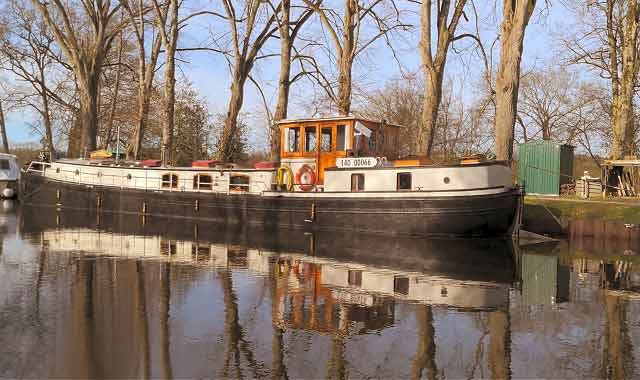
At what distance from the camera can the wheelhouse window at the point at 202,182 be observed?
70.2 ft

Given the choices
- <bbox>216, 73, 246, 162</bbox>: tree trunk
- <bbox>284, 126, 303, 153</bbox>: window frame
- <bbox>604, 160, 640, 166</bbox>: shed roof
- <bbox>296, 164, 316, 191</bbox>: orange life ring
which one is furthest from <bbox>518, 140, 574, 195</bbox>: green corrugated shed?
<bbox>216, 73, 246, 162</bbox>: tree trunk

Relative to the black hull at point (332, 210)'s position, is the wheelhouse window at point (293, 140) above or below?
above

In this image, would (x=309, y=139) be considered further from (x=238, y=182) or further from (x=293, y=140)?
(x=238, y=182)

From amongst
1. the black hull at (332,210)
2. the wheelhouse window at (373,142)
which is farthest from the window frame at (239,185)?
the wheelhouse window at (373,142)

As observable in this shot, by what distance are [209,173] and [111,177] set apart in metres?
5.07

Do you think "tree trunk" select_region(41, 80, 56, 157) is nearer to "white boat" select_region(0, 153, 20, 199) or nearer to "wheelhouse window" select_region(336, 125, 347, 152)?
"white boat" select_region(0, 153, 20, 199)

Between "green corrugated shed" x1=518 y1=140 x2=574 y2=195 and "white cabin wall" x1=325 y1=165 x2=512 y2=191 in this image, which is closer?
"white cabin wall" x1=325 y1=165 x2=512 y2=191

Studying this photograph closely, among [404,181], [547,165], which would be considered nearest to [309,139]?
[404,181]

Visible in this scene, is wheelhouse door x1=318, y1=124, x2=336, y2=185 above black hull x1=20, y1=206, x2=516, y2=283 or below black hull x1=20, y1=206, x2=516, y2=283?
above

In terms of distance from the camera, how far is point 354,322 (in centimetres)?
745

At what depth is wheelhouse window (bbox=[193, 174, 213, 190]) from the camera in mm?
21383

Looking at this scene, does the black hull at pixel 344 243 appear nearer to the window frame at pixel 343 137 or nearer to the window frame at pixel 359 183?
the window frame at pixel 359 183

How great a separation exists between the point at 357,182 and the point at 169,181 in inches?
322

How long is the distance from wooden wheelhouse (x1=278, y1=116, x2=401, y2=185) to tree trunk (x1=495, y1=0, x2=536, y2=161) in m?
3.59
